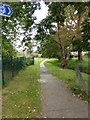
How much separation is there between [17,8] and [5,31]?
369 cm

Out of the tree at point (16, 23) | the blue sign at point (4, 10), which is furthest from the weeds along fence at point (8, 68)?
the blue sign at point (4, 10)

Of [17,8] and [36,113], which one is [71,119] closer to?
[36,113]

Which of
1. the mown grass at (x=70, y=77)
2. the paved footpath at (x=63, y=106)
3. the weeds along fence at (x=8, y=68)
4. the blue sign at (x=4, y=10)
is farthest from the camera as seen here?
the weeds along fence at (x=8, y=68)

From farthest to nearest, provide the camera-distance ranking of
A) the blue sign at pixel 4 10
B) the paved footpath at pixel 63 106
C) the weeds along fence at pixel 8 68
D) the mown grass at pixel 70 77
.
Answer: the weeds along fence at pixel 8 68 < the mown grass at pixel 70 77 < the paved footpath at pixel 63 106 < the blue sign at pixel 4 10

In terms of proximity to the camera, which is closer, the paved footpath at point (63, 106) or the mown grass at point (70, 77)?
the paved footpath at point (63, 106)

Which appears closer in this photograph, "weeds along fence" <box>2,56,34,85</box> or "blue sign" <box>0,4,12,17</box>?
"blue sign" <box>0,4,12,17</box>

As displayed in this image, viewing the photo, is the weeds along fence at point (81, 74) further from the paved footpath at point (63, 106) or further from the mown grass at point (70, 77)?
the paved footpath at point (63, 106)

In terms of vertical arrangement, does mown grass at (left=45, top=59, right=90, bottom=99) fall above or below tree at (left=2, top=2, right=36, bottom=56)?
below

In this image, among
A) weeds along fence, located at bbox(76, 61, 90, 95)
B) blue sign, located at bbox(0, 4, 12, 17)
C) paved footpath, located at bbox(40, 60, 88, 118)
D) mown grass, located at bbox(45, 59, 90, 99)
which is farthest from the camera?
weeds along fence, located at bbox(76, 61, 90, 95)

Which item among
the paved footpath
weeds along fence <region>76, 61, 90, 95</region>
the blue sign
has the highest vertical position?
the blue sign

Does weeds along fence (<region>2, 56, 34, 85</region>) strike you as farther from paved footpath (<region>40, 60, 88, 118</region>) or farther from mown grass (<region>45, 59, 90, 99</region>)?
paved footpath (<region>40, 60, 88, 118</region>)

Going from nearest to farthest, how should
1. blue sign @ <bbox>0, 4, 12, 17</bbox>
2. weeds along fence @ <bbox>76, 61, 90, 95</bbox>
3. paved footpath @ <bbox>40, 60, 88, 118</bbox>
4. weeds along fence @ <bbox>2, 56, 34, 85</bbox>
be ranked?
blue sign @ <bbox>0, 4, 12, 17</bbox>
paved footpath @ <bbox>40, 60, 88, 118</bbox>
weeds along fence @ <bbox>76, 61, 90, 95</bbox>
weeds along fence @ <bbox>2, 56, 34, 85</bbox>

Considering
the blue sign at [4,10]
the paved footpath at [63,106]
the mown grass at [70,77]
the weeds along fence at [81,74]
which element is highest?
the blue sign at [4,10]

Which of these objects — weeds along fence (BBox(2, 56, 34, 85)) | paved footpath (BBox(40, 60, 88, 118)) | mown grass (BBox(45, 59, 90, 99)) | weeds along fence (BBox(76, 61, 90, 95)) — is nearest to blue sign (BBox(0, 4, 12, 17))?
paved footpath (BBox(40, 60, 88, 118))
